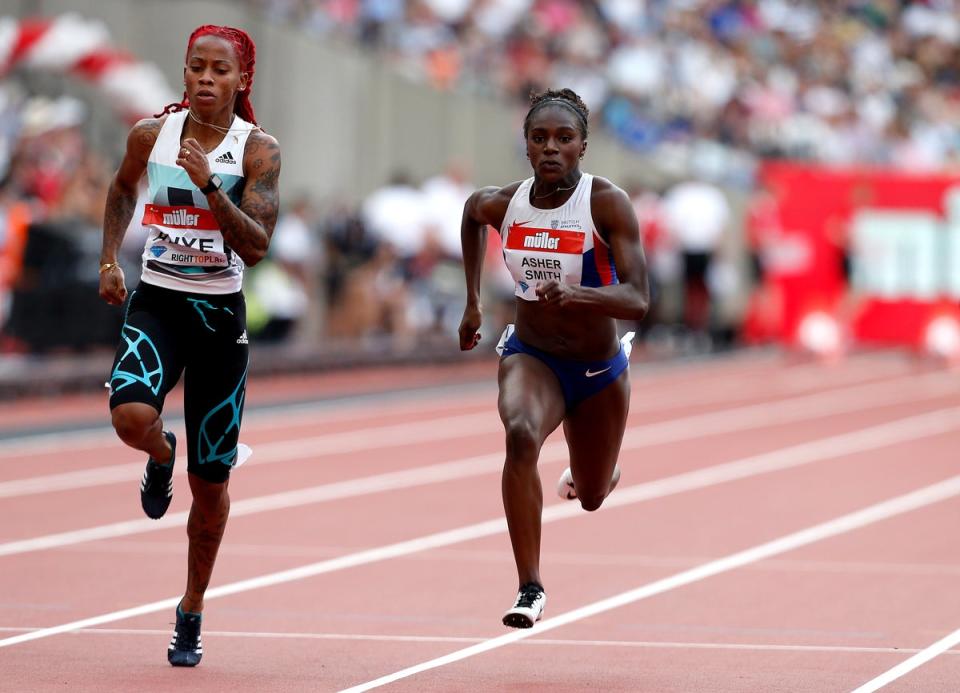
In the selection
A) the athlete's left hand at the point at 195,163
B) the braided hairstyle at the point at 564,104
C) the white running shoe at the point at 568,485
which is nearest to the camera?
the athlete's left hand at the point at 195,163

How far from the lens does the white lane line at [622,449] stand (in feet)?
38.3

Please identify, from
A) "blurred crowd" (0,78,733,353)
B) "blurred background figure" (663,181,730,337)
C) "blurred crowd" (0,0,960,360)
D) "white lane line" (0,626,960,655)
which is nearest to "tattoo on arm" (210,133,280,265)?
"white lane line" (0,626,960,655)

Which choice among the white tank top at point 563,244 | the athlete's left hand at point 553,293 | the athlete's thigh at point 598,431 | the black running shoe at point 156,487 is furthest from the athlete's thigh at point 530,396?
the black running shoe at point 156,487

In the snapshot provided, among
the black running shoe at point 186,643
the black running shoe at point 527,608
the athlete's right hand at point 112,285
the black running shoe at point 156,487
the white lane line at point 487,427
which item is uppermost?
the athlete's right hand at point 112,285

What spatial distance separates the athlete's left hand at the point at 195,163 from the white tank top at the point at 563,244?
121cm

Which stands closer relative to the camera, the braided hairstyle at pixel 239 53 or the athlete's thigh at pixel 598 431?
the braided hairstyle at pixel 239 53

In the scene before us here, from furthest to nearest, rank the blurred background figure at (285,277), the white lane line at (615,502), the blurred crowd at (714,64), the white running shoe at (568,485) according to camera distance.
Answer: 1. the blurred crowd at (714,64)
2. the blurred background figure at (285,277)
3. the white lane line at (615,502)
4. the white running shoe at (568,485)

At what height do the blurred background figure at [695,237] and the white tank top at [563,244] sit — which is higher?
the white tank top at [563,244]

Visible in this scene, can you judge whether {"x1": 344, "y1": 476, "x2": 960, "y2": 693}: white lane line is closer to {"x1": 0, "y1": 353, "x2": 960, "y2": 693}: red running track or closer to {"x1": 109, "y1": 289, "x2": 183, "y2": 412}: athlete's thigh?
{"x1": 0, "y1": 353, "x2": 960, "y2": 693}: red running track

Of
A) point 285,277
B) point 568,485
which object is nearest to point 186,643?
point 568,485

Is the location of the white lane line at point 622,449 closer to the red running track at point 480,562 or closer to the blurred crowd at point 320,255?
the red running track at point 480,562

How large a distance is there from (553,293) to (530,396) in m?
0.60

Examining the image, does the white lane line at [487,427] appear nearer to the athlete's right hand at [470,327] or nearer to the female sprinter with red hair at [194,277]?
the female sprinter with red hair at [194,277]

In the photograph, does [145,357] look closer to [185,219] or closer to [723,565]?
[185,219]
